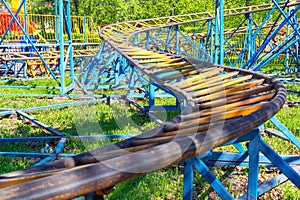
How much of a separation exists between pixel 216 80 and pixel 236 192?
2.89ft

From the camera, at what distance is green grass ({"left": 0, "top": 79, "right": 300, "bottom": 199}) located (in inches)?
113

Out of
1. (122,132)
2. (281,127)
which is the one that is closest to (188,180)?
(281,127)

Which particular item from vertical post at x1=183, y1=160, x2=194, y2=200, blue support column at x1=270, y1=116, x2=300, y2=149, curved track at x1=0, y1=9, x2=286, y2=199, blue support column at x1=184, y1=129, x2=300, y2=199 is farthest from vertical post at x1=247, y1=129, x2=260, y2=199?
blue support column at x1=270, y1=116, x2=300, y2=149

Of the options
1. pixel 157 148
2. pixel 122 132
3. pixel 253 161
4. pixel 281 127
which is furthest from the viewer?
pixel 122 132

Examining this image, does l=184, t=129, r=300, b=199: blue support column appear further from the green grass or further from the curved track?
the green grass

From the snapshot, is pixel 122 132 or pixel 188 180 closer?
pixel 188 180

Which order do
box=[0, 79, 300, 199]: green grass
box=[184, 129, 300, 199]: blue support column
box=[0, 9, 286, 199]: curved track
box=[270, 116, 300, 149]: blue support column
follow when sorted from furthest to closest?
box=[0, 79, 300, 199]: green grass, box=[270, 116, 300, 149]: blue support column, box=[184, 129, 300, 199]: blue support column, box=[0, 9, 286, 199]: curved track

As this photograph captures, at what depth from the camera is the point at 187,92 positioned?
9.14 ft

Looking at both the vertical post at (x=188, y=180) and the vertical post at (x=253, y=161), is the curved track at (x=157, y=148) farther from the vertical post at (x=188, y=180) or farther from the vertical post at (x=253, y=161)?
the vertical post at (x=188, y=180)

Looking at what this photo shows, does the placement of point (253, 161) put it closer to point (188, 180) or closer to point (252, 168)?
point (252, 168)

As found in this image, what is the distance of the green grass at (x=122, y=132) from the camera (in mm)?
2867

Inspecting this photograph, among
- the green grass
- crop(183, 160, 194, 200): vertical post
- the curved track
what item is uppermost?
the curved track

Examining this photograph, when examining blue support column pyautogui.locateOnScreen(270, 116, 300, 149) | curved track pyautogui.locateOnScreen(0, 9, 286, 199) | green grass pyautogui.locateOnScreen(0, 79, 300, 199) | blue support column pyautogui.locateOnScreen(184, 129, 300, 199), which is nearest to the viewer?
curved track pyautogui.locateOnScreen(0, 9, 286, 199)

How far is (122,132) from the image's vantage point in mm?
4414
